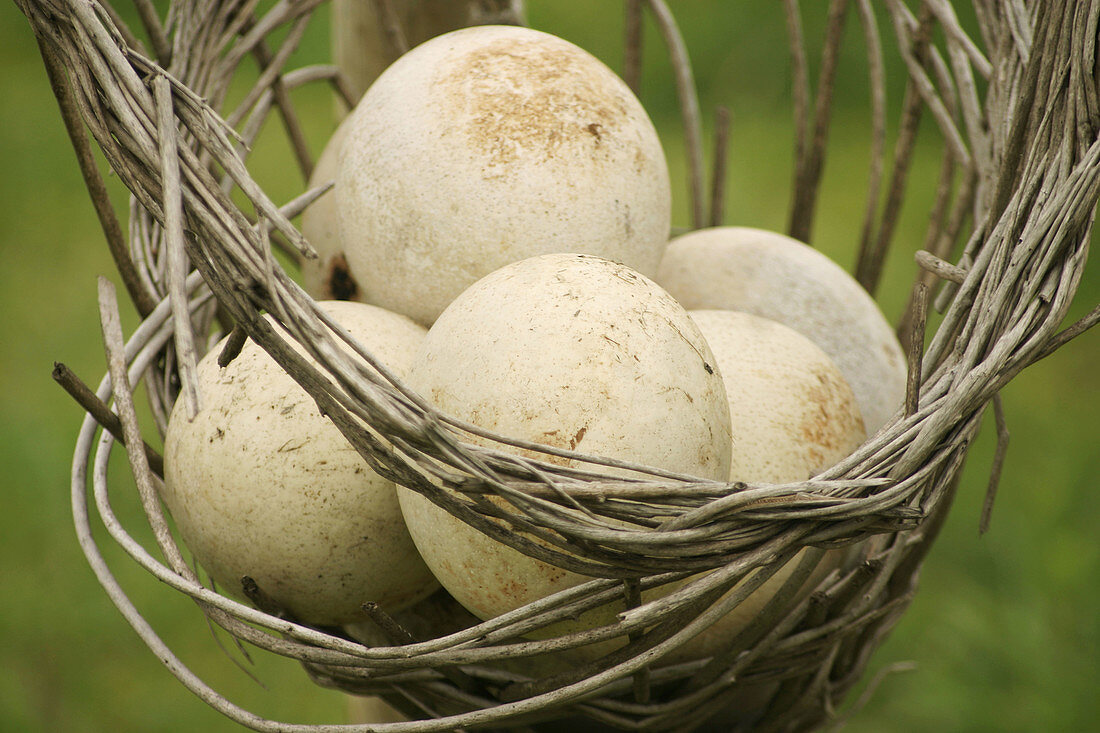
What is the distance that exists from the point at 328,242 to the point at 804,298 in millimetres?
555

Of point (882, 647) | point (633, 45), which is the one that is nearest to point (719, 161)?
point (633, 45)

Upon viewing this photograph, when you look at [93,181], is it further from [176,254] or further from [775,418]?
[775,418]

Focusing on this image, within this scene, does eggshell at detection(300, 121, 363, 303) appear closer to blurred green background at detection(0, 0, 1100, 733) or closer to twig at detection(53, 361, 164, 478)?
twig at detection(53, 361, 164, 478)

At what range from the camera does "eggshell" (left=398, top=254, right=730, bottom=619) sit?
24.6 inches

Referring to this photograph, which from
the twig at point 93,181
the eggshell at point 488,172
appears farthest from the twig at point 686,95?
the twig at point 93,181

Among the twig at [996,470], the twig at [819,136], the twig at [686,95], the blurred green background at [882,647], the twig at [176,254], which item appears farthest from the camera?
the blurred green background at [882,647]

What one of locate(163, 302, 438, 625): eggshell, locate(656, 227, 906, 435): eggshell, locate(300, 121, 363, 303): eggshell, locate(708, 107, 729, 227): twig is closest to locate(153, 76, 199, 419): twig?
locate(163, 302, 438, 625): eggshell

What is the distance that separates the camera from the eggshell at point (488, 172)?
801mm

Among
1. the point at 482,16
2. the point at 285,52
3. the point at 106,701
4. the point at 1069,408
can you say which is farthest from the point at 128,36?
the point at 1069,408

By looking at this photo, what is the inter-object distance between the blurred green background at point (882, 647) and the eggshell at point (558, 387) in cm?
78

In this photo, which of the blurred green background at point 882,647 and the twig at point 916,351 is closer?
the twig at point 916,351

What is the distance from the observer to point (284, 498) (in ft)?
2.37

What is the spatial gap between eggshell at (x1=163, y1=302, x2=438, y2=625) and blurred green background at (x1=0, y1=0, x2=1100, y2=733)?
60cm

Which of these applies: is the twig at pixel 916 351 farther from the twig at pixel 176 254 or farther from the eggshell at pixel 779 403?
the twig at pixel 176 254
